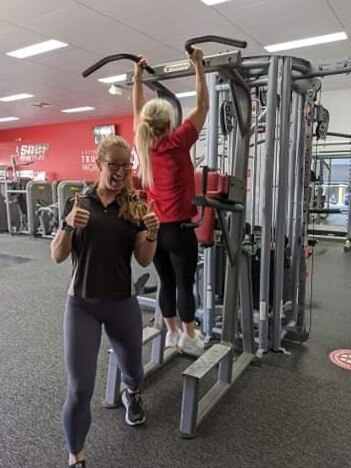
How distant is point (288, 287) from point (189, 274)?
1.31m

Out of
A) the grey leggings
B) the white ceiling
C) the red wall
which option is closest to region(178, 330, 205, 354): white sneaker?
the grey leggings

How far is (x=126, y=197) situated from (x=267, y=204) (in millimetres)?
1389

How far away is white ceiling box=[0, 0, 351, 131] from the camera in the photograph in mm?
4270

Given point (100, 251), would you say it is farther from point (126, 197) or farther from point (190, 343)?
point (190, 343)

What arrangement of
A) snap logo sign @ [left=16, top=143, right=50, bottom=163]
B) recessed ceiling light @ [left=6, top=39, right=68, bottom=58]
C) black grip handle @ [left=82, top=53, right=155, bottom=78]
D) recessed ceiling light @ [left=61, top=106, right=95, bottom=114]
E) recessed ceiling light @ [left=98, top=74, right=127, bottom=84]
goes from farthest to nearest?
snap logo sign @ [left=16, top=143, right=50, bottom=163] → recessed ceiling light @ [left=61, top=106, right=95, bottom=114] → recessed ceiling light @ [left=98, top=74, right=127, bottom=84] → recessed ceiling light @ [left=6, top=39, right=68, bottom=58] → black grip handle @ [left=82, top=53, right=155, bottom=78]

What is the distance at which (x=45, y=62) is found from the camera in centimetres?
635

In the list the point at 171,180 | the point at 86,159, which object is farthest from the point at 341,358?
the point at 86,159

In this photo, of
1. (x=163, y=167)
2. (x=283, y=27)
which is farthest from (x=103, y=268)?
(x=283, y=27)

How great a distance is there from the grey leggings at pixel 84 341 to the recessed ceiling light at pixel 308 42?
5.12m

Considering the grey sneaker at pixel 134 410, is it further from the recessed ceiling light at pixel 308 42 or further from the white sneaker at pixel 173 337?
the recessed ceiling light at pixel 308 42

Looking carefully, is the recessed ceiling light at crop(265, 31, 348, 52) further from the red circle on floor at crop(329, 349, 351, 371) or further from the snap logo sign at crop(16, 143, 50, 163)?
the snap logo sign at crop(16, 143, 50, 163)

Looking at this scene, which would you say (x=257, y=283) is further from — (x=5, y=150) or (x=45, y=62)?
(x=5, y=150)

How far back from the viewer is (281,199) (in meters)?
2.74

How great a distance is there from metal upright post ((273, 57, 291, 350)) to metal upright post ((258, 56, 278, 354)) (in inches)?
2.3
